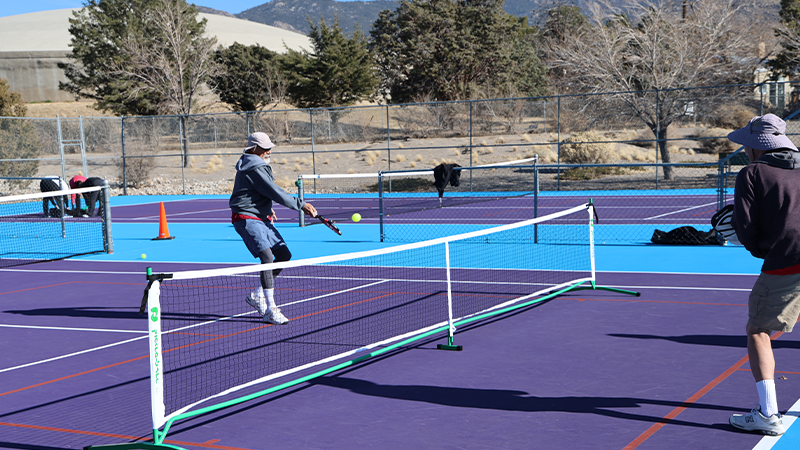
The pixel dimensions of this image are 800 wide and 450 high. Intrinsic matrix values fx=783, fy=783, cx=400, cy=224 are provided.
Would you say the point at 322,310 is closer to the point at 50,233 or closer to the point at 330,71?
the point at 50,233

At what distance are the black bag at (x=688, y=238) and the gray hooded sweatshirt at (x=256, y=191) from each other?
846 centimetres

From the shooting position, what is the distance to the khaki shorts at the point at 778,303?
4.81 meters

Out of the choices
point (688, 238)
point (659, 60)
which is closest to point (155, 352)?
point (688, 238)

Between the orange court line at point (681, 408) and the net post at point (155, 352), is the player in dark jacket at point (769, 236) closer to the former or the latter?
the orange court line at point (681, 408)

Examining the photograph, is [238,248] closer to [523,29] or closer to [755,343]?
[755,343]

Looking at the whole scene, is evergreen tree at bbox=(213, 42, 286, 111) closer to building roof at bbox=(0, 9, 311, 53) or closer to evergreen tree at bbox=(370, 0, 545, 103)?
evergreen tree at bbox=(370, 0, 545, 103)

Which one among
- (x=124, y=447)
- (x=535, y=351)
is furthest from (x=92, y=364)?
(x=535, y=351)

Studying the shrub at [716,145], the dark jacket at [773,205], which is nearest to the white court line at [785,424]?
the dark jacket at [773,205]

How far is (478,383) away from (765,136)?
2.84 metres

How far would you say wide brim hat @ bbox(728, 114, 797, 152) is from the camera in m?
4.88

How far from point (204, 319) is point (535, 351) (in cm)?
394

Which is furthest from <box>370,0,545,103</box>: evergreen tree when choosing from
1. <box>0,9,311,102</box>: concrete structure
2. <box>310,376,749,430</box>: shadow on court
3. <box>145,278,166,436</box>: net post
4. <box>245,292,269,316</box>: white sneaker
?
<box>145,278,166,436</box>: net post

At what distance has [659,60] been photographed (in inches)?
1097

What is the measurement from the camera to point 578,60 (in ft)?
90.2
